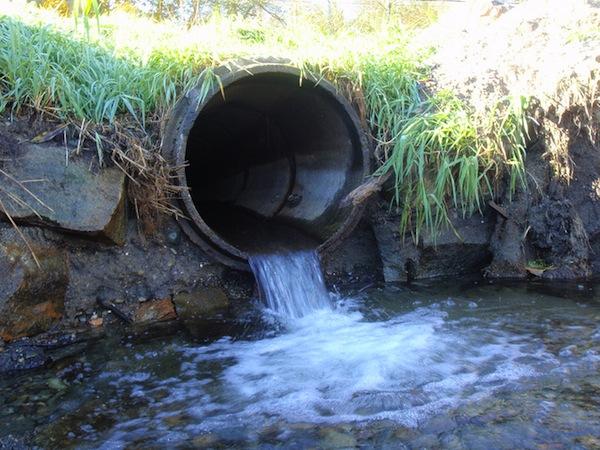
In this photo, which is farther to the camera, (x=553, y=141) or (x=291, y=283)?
(x=553, y=141)

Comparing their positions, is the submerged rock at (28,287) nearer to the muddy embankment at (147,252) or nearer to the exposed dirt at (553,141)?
the muddy embankment at (147,252)

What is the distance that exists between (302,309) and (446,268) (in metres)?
1.39

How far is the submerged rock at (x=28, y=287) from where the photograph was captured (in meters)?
3.02

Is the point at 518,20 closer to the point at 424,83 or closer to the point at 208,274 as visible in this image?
the point at 424,83

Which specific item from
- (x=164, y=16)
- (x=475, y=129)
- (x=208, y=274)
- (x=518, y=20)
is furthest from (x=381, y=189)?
(x=164, y=16)

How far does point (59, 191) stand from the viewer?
10.8 ft

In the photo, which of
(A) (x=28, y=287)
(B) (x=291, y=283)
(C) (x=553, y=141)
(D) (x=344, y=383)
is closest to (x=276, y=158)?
(B) (x=291, y=283)

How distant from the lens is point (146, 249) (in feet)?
12.5

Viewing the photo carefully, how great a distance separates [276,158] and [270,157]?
6.4 inches

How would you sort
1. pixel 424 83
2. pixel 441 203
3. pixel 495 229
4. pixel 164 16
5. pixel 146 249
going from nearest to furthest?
pixel 146 249 → pixel 441 203 → pixel 495 229 → pixel 424 83 → pixel 164 16

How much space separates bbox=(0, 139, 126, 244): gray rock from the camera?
3.15 metres

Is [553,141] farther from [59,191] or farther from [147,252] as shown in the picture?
[59,191]

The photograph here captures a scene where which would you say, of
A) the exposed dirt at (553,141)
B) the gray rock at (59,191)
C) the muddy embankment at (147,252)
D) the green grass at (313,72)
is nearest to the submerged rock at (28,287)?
the muddy embankment at (147,252)

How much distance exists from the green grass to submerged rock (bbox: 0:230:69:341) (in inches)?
33.2
